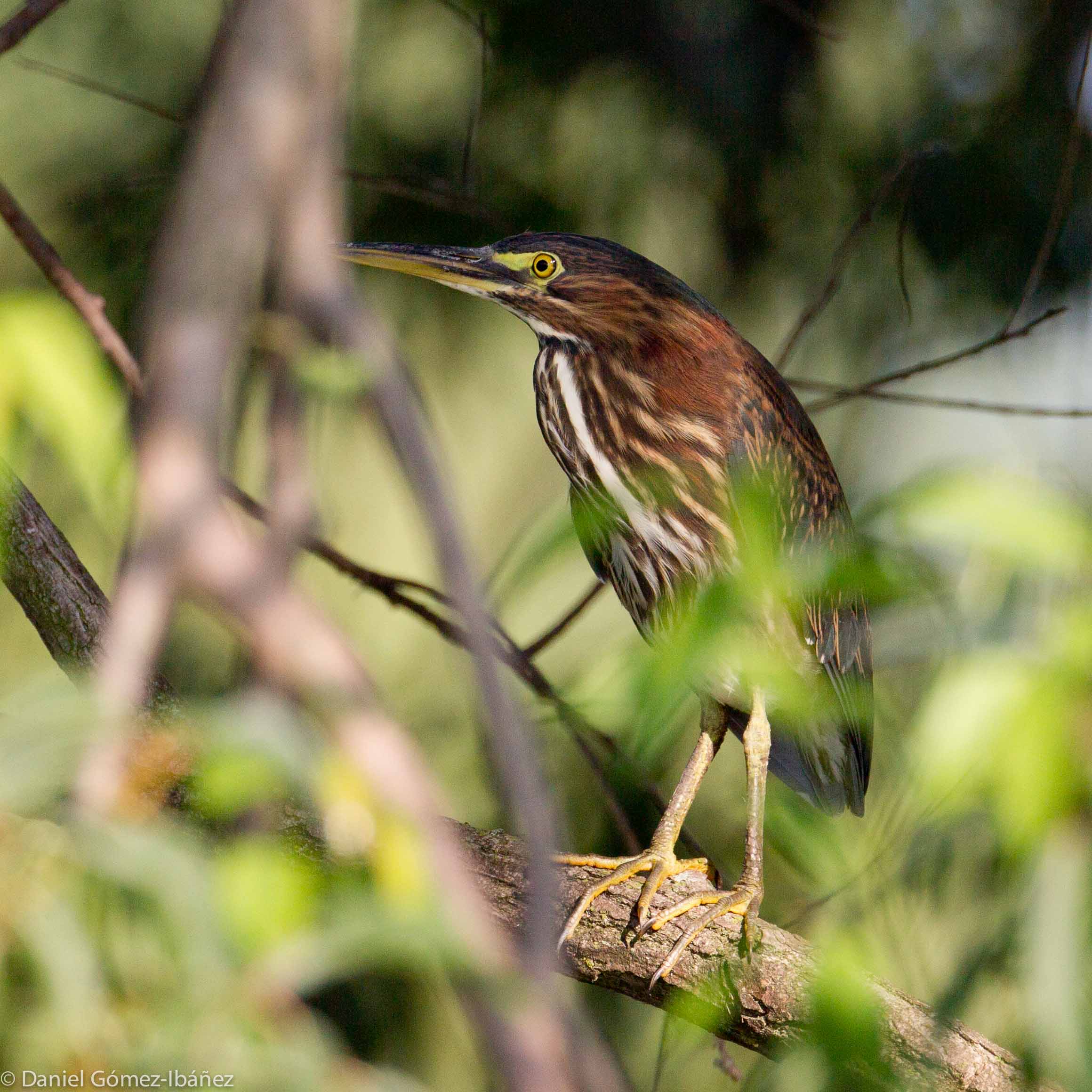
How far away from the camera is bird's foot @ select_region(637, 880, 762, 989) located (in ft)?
5.41

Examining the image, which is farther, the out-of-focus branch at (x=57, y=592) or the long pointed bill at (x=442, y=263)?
the long pointed bill at (x=442, y=263)

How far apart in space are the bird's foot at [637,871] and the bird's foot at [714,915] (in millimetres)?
32

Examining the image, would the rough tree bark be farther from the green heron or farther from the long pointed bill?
the long pointed bill

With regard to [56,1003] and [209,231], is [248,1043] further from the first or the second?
[209,231]

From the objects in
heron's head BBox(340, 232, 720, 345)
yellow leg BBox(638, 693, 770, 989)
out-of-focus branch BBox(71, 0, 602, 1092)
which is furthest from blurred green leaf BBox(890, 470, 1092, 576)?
heron's head BBox(340, 232, 720, 345)

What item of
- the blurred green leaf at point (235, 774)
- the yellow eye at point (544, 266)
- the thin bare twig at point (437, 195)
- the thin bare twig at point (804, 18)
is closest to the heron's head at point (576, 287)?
the yellow eye at point (544, 266)

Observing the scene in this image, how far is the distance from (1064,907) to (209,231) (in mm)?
866

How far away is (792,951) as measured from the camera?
A: 1631 mm

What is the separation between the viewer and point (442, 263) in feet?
6.57

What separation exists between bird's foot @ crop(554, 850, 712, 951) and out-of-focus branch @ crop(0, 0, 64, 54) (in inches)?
55.3

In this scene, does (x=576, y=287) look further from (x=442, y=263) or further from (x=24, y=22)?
(x=24, y=22)

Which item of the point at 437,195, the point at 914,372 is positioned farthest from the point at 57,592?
the point at 914,372

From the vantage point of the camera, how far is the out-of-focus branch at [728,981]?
1.46m

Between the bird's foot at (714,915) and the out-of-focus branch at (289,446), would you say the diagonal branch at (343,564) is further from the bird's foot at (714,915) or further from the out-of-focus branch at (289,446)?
the out-of-focus branch at (289,446)
